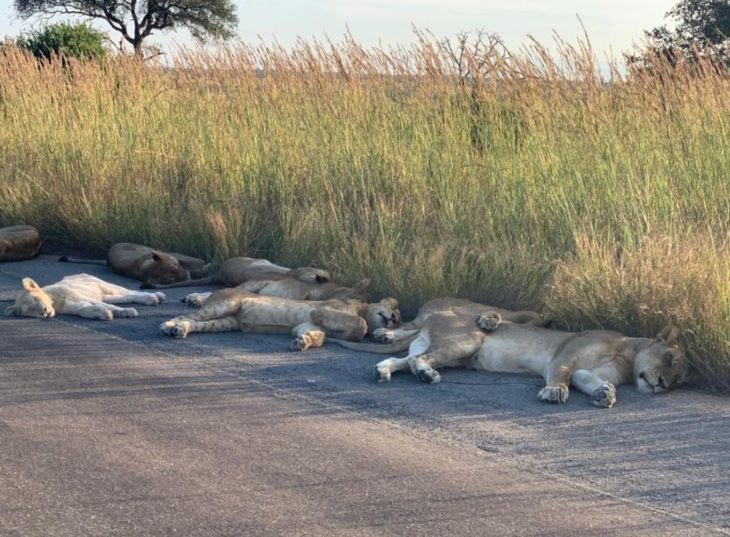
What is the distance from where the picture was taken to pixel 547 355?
741 centimetres

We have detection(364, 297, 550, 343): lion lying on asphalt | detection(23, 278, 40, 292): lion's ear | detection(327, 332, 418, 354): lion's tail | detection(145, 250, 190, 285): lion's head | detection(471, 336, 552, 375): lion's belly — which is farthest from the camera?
detection(145, 250, 190, 285): lion's head

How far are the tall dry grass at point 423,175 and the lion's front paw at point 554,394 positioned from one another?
902 mm

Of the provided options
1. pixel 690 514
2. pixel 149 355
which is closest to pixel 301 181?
pixel 149 355

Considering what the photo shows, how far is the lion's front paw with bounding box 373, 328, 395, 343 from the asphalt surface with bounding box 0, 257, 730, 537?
1.14 feet

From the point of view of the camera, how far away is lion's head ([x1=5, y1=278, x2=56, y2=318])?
913cm

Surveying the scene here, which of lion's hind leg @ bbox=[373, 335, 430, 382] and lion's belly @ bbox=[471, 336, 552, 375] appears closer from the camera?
lion's hind leg @ bbox=[373, 335, 430, 382]

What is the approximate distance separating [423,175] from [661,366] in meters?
4.50

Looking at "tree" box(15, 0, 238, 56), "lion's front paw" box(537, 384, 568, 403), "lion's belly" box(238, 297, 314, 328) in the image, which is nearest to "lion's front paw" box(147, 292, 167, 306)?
"lion's belly" box(238, 297, 314, 328)

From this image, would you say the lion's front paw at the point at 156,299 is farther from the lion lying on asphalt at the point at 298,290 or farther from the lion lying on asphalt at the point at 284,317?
the lion lying on asphalt at the point at 284,317

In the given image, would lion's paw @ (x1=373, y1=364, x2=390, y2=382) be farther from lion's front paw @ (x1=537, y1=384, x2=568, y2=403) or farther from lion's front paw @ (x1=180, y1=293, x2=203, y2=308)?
lion's front paw @ (x1=180, y1=293, x2=203, y2=308)

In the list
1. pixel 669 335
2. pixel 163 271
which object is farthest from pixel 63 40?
pixel 669 335

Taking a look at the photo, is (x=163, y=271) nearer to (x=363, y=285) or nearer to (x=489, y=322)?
(x=363, y=285)

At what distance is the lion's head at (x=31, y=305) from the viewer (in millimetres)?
9133

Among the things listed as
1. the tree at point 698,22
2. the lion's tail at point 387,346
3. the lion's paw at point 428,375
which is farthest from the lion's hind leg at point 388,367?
the tree at point 698,22
